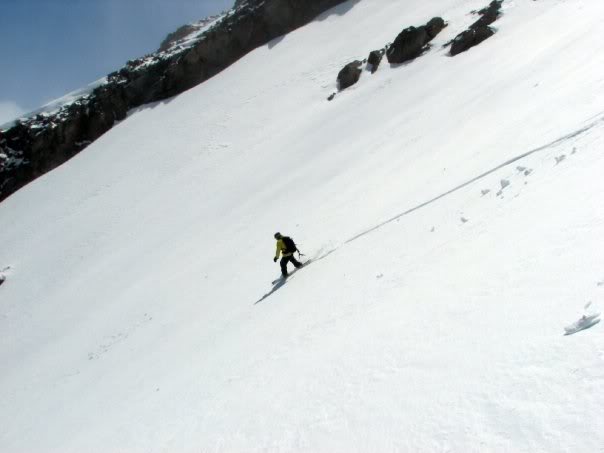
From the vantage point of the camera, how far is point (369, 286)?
719 cm

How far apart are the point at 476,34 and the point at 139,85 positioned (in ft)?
131

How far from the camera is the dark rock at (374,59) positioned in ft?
105

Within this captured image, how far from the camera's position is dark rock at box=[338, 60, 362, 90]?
3228 centimetres

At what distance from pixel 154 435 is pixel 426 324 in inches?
179

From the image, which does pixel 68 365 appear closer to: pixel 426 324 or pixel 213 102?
pixel 426 324

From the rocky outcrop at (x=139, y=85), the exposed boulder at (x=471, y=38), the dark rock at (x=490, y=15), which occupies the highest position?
the rocky outcrop at (x=139, y=85)

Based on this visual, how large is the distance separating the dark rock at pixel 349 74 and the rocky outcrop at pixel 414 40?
9.11ft

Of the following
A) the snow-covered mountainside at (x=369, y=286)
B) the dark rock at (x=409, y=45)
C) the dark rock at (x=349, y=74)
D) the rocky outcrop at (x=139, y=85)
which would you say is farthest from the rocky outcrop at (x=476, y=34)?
the rocky outcrop at (x=139, y=85)

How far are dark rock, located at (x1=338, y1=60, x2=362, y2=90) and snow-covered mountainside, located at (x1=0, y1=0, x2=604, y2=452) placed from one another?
1.97 metres

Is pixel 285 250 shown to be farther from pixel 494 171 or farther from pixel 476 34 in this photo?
pixel 476 34

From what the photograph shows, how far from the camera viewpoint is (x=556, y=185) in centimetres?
605

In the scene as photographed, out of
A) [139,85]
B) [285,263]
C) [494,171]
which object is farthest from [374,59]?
[139,85]

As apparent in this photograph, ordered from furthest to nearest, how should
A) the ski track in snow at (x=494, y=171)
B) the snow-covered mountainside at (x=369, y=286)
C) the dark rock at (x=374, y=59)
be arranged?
the dark rock at (x=374, y=59)
the ski track in snow at (x=494, y=171)
the snow-covered mountainside at (x=369, y=286)

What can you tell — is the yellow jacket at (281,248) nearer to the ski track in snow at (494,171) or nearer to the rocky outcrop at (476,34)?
the ski track in snow at (494,171)
